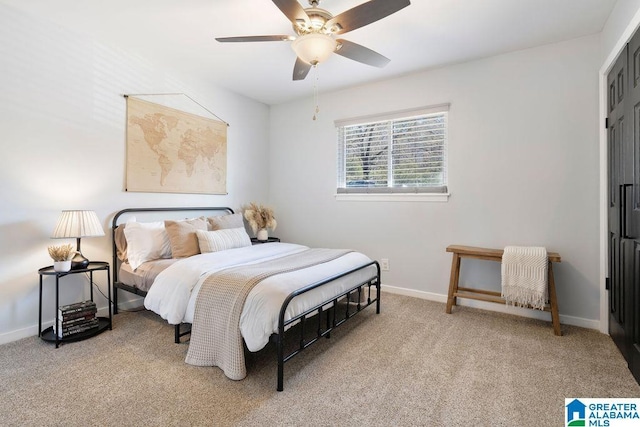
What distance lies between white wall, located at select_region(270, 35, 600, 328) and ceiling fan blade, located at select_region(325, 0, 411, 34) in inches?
72.9

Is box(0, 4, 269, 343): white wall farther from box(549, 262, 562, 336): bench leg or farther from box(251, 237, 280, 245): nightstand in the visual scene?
box(549, 262, 562, 336): bench leg

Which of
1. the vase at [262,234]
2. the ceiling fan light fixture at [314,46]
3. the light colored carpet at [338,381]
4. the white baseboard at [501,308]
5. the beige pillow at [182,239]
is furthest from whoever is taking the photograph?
the vase at [262,234]

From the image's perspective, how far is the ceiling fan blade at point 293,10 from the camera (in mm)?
1888

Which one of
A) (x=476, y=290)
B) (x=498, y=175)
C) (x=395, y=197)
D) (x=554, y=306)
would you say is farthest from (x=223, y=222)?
(x=554, y=306)

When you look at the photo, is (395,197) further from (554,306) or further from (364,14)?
(364,14)

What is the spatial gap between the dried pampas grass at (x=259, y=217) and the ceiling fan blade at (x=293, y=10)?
2583mm

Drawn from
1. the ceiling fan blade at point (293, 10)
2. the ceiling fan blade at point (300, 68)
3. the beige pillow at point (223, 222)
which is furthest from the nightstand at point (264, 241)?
the ceiling fan blade at point (293, 10)

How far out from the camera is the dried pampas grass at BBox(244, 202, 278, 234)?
424cm

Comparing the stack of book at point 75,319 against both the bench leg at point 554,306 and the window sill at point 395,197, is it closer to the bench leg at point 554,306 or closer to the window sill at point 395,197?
the window sill at point 395,197

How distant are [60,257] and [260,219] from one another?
7.07ft

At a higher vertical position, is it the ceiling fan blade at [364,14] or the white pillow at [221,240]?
the ceiling fan blade at [364,14]

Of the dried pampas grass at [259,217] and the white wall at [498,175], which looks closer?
the white wall at [498,175]

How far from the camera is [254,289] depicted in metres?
2.04

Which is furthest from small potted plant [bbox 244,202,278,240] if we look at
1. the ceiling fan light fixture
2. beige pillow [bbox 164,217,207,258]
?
the ceiling fan light fixture
